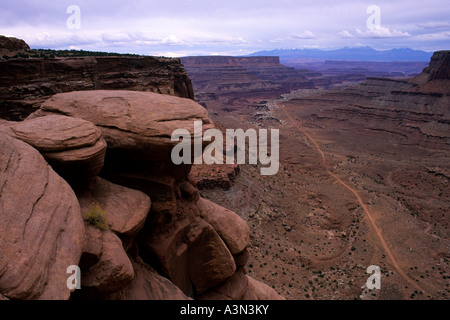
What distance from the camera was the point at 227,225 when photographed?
14.2 metres

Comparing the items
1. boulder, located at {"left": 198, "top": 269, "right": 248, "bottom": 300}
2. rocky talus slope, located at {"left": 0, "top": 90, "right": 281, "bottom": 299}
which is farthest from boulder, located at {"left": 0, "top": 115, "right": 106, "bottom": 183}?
boulder, located at {"left": 198, "top": 269, "right": 248, "bottom": 300}

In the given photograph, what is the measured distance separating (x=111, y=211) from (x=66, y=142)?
102 inches

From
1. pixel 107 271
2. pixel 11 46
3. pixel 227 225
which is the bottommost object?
pixel 227 225

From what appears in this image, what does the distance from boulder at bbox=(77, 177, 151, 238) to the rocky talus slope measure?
36 millimetres

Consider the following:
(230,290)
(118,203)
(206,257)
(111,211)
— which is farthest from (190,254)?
(111,211)

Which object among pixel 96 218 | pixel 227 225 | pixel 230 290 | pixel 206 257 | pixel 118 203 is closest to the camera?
pixel 96 218

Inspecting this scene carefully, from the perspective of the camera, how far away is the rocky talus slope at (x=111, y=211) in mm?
6195

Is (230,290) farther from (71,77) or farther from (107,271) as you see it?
(71,77)

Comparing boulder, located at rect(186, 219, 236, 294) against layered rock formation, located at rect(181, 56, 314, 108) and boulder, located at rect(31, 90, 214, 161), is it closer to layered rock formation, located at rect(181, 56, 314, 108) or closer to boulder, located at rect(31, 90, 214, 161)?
boulder, located at rect(31, 90, 214, 161)

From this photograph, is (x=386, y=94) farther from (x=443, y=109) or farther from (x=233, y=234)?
(x=233, y=234)

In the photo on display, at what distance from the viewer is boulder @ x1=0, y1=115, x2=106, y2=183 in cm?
846

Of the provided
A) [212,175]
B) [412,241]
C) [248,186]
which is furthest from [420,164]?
[212,175]

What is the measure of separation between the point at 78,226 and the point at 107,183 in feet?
11.5

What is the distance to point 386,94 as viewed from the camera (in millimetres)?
94812
